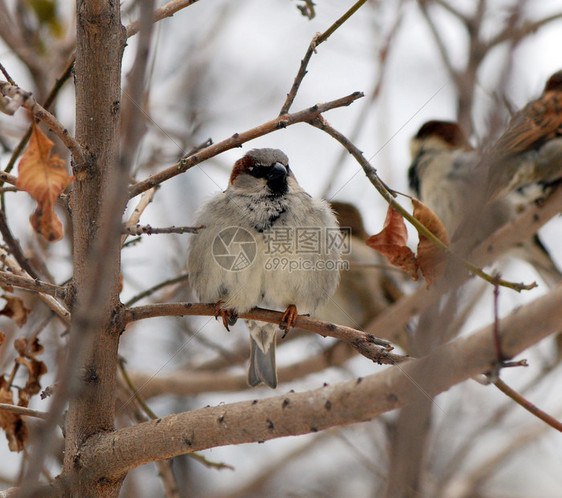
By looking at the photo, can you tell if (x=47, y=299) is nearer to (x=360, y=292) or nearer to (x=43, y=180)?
(x=43, y=180)

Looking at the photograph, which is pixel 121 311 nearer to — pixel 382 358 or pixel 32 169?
pixel 32 169

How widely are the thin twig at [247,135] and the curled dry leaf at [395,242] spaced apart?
0.49 m

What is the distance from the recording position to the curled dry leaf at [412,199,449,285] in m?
1.89

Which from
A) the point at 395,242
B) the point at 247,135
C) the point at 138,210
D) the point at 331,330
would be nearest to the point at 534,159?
the point at 395,242

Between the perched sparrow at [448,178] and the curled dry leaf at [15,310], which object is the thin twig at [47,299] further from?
the perched sparrow at [448,178]

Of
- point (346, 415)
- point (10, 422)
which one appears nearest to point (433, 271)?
point (346, 415)

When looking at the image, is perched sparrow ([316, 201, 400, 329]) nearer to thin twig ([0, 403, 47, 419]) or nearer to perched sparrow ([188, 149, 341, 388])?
perched sparrow ([188, 149, 341, 388])

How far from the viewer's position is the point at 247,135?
160cm

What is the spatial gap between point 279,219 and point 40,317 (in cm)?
136

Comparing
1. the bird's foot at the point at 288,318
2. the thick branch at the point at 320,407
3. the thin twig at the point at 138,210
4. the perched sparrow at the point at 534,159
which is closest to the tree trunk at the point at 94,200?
the thick branch at the point at 320,407

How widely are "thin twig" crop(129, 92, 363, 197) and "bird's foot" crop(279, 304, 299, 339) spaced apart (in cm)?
85

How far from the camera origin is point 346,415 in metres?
1.34

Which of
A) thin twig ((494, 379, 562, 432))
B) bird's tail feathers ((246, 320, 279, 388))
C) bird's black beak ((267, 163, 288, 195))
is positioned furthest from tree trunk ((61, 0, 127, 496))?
bird's tail feathers ((246, 320, 279, 388))

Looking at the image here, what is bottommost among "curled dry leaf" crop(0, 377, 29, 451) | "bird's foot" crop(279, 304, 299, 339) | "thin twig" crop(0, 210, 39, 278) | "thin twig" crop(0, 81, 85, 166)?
"curled dry leaf" crop(0, 377, 29, 451)
